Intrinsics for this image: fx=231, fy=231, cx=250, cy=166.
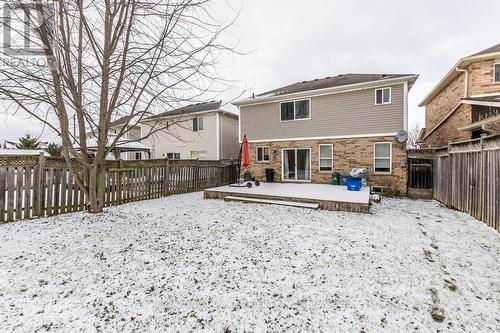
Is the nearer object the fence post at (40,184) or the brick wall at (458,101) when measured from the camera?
the fence post at (40,184)

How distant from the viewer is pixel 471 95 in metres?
10.1

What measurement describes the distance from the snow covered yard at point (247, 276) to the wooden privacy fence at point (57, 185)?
557 mm

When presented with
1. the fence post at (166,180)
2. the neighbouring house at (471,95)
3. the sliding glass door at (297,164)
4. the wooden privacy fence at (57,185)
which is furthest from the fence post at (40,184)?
the neighbouring house at (471,95)

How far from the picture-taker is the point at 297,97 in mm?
12195

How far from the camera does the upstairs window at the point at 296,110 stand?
12141 mm

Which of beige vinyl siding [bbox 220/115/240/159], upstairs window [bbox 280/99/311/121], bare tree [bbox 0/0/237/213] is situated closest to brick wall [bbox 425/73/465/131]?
upstairs window [bbox 280/99/311/121]

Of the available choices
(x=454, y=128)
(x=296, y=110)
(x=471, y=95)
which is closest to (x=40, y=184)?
(x=296, y=110)

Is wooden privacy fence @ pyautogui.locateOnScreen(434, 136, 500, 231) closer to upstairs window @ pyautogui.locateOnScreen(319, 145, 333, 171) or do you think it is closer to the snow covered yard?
the snow covered yard

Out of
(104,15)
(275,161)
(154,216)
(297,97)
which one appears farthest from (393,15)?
(154,216)

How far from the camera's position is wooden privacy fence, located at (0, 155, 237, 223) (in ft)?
17.4

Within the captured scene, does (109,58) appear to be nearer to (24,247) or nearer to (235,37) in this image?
(235,37)

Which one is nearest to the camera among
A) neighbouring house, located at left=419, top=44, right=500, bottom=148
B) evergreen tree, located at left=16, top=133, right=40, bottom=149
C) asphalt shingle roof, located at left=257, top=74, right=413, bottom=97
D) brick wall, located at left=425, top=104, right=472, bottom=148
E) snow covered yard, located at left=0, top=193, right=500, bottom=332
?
snow covered yard, located at left=0, top=193, right=500, bottom=332

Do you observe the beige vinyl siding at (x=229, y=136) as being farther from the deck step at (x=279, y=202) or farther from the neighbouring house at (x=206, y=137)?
the deck step at (x=279, y=202)

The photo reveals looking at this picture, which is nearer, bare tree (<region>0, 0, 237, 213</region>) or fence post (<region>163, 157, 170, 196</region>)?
bare tree (<region>0, 0, 237, 213</region>)
